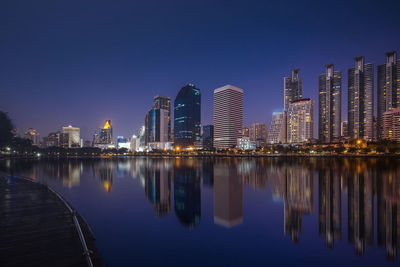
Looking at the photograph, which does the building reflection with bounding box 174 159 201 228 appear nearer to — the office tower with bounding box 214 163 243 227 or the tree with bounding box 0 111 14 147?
the office tower with bounding box 214 163 243 227

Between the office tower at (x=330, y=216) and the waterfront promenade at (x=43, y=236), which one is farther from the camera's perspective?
the office tower at (x=330, y=216)

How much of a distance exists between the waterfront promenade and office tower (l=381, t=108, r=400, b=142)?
223718 millimetres

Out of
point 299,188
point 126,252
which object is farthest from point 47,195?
point 299,188

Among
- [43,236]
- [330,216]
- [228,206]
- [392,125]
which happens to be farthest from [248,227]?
[392,125]

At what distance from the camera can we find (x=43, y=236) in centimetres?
984

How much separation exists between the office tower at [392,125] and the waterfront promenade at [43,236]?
224m

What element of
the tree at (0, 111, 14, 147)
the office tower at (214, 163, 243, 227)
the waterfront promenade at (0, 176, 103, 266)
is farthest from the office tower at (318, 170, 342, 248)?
the tree at (0, 111, 14, 147)

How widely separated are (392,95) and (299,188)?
24533 centimetres

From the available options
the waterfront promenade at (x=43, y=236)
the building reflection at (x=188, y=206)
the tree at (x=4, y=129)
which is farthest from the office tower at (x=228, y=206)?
the tree at (x=4, y=129)

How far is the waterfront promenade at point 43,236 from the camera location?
794 cm

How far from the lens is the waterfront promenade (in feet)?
26.0

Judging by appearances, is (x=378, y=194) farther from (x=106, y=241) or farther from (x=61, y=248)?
(x=61, y=248)

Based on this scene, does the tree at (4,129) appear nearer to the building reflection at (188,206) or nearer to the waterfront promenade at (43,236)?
the waterfront promenade at (43,236)

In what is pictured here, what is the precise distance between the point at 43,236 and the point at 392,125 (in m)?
242
